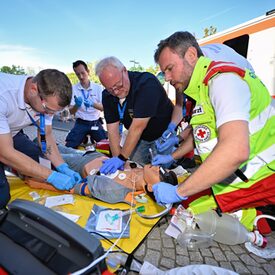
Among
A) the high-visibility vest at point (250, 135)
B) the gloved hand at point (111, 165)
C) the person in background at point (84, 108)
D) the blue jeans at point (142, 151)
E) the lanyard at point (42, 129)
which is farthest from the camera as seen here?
the person in background at point (84, 108)

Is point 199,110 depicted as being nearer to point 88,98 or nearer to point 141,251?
point 141,251

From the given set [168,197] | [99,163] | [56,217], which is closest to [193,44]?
[168,197]

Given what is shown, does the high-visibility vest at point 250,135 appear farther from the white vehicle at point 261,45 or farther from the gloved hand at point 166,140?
the white vehicle at point 261,45

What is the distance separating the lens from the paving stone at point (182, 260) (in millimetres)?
1651

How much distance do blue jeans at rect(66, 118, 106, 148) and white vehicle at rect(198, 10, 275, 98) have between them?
3.15 metres

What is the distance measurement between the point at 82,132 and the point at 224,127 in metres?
3.67

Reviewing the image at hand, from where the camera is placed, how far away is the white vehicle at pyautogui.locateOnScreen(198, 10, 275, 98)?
3902 millimetres

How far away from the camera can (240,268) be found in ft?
5.28

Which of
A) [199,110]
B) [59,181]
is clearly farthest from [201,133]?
[59,181]

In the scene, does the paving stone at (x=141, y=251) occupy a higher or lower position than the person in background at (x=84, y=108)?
lower

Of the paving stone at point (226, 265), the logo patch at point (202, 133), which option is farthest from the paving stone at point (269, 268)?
the logo patch at point (202, 133)

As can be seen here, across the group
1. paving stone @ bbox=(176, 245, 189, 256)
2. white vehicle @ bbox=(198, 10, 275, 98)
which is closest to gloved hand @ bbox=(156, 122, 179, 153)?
paving stone @ bbox=(176, 245, 189, 256)

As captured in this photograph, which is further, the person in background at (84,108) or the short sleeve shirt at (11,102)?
the person in background at (84,108)

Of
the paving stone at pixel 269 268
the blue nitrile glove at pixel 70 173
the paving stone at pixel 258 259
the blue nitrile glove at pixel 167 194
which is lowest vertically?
the paving stone at pixel 258 259
